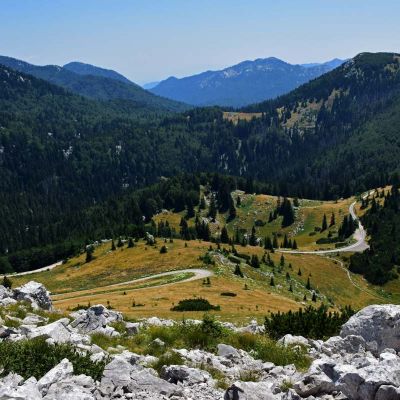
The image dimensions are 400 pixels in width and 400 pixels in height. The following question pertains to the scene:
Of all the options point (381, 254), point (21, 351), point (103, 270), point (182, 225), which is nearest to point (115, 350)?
point (21, 351)

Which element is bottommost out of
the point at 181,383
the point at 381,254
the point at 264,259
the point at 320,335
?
the point at 381,254

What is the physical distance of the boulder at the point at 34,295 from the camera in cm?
3503

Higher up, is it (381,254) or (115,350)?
(115,350)

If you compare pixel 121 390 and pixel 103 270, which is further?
pixel 103 270

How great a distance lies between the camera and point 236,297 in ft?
215

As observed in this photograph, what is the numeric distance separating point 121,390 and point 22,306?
61.6 feet

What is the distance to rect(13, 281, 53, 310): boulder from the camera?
35.0 metres

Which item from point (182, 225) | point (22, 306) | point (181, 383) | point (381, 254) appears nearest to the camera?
point (181, 383)

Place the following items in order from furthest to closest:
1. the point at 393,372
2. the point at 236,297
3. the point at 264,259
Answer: the point at 264,259 < the point at 236,297 < the point at 393,372

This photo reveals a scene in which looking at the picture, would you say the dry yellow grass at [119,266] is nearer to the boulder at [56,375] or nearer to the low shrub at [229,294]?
the low shrub at [229,294]

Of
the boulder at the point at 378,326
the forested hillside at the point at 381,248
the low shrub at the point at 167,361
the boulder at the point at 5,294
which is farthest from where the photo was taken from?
the forested hillside at the point at 381,248

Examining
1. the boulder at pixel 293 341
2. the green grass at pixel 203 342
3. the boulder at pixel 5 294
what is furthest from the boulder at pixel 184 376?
the boulder at pixel 5 294

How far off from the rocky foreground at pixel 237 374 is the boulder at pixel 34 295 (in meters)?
12.3

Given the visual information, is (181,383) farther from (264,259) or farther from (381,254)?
(381,254)
